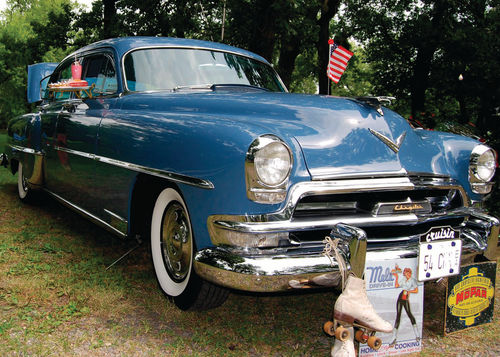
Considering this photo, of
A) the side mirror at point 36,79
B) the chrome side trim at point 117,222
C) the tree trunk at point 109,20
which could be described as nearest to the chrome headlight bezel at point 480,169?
the chrome side trim at point 117,222

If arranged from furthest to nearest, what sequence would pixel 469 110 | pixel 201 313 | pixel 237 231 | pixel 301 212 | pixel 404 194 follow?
pixel 469 110, pixel 201 313, pixel 404 194, pixel 301 212, pixel 237 231

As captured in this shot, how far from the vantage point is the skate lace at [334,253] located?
7.10ft

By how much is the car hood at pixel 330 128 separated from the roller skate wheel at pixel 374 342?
2.51ft

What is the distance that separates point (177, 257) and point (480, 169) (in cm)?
196

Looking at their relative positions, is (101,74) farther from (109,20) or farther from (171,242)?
(109,20)

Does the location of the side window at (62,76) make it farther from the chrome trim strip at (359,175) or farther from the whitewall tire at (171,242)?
the chrome trim strip at (359,175)

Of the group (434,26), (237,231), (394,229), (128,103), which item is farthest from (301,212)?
(434,26)

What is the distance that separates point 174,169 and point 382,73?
19828 mm

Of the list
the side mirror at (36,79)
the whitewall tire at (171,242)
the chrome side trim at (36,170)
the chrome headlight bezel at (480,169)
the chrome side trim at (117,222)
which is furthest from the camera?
the side mirror at (36,79)

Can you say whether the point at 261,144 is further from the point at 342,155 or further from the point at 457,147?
the point at 457,147

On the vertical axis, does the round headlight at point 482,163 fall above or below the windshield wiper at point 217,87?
below

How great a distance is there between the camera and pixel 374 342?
2150 millimetres

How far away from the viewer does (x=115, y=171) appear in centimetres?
321

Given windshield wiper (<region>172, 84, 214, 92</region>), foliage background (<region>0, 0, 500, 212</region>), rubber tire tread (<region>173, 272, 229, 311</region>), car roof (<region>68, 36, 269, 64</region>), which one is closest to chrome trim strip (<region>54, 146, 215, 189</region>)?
rubber tire tread (<region>173, 272, 229, 311</region>)
